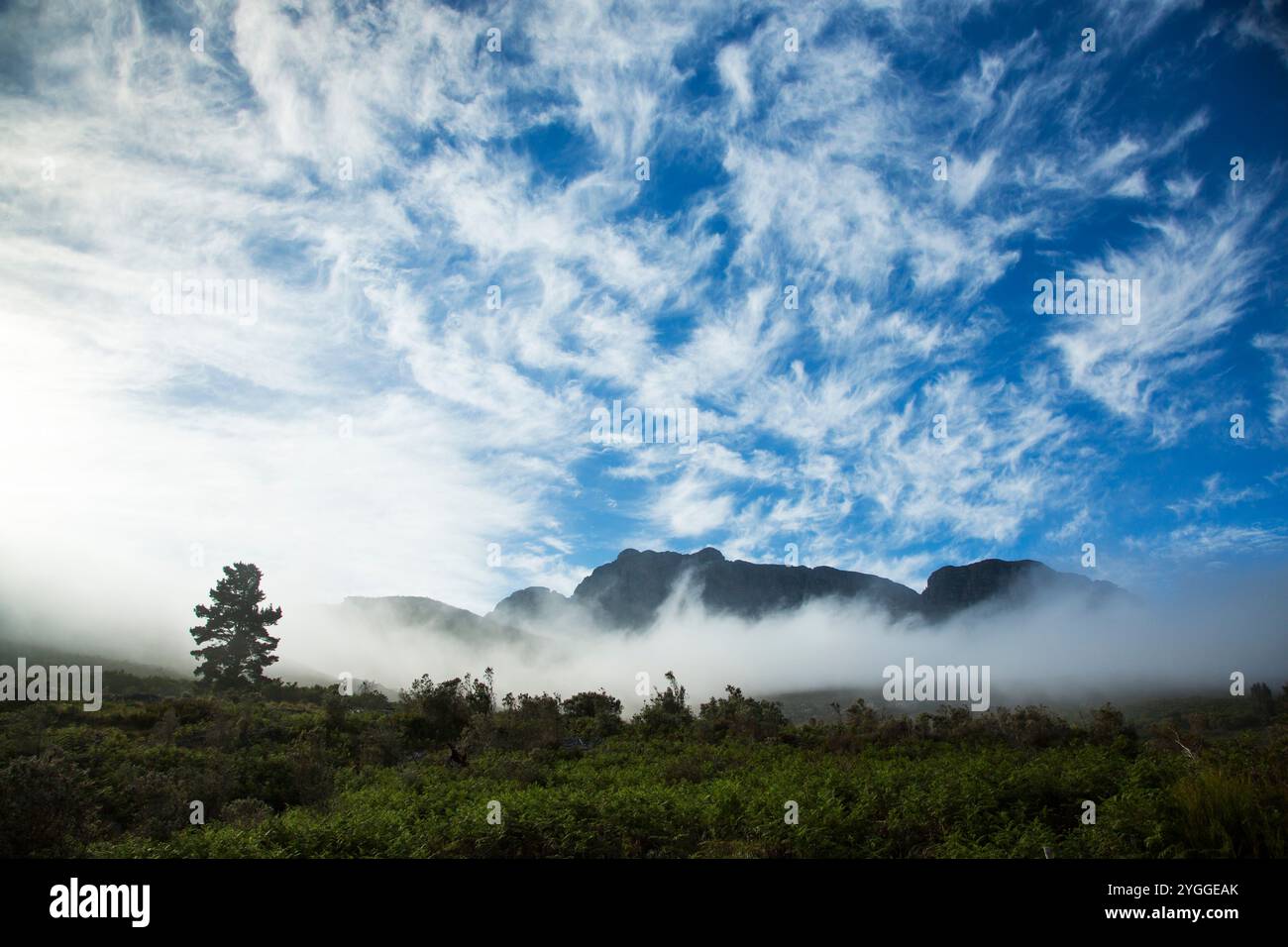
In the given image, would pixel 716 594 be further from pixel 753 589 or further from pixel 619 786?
pixel 619 786

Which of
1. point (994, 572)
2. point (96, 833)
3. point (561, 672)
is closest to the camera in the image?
point (96, 833)

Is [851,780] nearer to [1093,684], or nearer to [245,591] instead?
[245,591]

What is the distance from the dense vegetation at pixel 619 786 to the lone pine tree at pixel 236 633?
1845cm

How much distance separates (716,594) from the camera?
591 ft

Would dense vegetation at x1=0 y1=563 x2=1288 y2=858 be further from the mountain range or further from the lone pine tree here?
the mountain range

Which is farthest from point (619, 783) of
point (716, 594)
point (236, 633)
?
point (716, 594)

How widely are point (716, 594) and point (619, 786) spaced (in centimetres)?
16695

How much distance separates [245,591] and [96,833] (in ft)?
138

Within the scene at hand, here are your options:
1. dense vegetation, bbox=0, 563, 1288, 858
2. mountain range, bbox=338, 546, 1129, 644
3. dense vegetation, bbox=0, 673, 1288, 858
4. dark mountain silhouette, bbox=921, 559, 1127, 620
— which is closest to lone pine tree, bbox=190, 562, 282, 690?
dense vegetation, bbox=0, 563, 1288, 858

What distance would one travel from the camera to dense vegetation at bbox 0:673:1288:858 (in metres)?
10.3

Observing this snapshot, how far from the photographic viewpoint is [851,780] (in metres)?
15.3

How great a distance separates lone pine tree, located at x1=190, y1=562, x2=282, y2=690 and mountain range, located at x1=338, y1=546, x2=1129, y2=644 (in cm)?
6663

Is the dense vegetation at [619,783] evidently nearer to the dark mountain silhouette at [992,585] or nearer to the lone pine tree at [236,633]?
the lone pine tree at [236,633]
